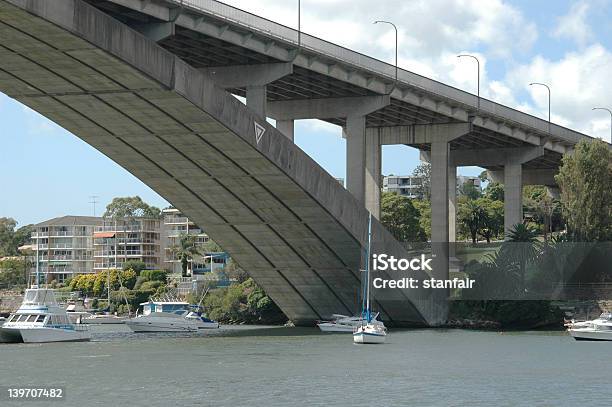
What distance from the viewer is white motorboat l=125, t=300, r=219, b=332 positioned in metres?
95.9

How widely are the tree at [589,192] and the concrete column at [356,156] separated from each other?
21.6 metres

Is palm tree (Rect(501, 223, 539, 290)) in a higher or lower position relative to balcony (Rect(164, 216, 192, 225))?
lower

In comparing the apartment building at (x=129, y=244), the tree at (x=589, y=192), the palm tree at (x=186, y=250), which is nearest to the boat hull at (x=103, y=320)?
the tree at (x=589, y=192)

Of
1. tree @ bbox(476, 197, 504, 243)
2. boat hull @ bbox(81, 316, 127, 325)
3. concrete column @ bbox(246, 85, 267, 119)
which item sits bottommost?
boat hull @ bbox(81, 316, 127, 325)

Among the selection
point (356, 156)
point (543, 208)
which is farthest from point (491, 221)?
point (356, 156)

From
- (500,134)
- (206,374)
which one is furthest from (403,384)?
(500,134)

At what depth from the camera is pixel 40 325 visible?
Answer: 253 ft

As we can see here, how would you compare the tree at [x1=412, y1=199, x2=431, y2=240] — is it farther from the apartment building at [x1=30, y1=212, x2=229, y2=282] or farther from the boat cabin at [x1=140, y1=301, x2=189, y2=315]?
the boat cabin at [x1=140, y1=301, x2=189, y2=315]

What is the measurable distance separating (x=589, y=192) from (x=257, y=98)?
111 feet

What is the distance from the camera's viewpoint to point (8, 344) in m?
76.0

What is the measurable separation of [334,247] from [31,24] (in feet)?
105

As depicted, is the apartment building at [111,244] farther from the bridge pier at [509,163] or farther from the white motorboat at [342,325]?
the white motorboat at [342,325]

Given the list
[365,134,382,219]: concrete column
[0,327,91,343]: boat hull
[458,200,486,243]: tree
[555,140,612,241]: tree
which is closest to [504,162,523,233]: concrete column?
[555,140,612,241]: tree

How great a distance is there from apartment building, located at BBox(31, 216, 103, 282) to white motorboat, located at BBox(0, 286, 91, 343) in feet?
326
